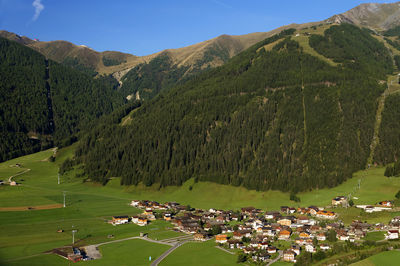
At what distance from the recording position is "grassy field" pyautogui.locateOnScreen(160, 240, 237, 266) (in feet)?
263

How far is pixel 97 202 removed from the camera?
476 feet

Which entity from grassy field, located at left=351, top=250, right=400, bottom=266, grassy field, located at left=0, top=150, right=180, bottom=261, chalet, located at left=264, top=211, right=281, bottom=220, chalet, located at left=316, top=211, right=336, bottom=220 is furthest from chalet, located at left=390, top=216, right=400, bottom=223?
grassy field, located at left=0, top=150, right=180, bottom=261

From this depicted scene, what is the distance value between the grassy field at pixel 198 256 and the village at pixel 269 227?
3150 millimetres

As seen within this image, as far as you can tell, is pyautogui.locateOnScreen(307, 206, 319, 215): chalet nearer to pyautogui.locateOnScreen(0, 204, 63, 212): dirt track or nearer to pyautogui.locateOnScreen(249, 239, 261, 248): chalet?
pyautogui.locateOnScreen(249, 239, 261, 248): chalet

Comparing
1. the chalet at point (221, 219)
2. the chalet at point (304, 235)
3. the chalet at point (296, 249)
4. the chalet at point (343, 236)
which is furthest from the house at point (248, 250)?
the chalet at point (221, 219)

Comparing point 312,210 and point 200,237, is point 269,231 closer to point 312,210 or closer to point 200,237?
point 200,237

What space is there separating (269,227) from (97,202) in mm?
70227

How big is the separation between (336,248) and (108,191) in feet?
358

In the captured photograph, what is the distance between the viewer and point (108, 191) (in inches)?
6604

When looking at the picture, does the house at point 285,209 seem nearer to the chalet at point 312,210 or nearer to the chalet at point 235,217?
the chalet at point 312,210

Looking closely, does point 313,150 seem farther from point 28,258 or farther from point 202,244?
point 28,258

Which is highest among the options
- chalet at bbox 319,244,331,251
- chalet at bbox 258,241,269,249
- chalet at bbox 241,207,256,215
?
chalet at bbox 319,244,331,251

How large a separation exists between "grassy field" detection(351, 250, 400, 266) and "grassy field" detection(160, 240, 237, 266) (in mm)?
25097

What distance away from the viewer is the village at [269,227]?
286ft
